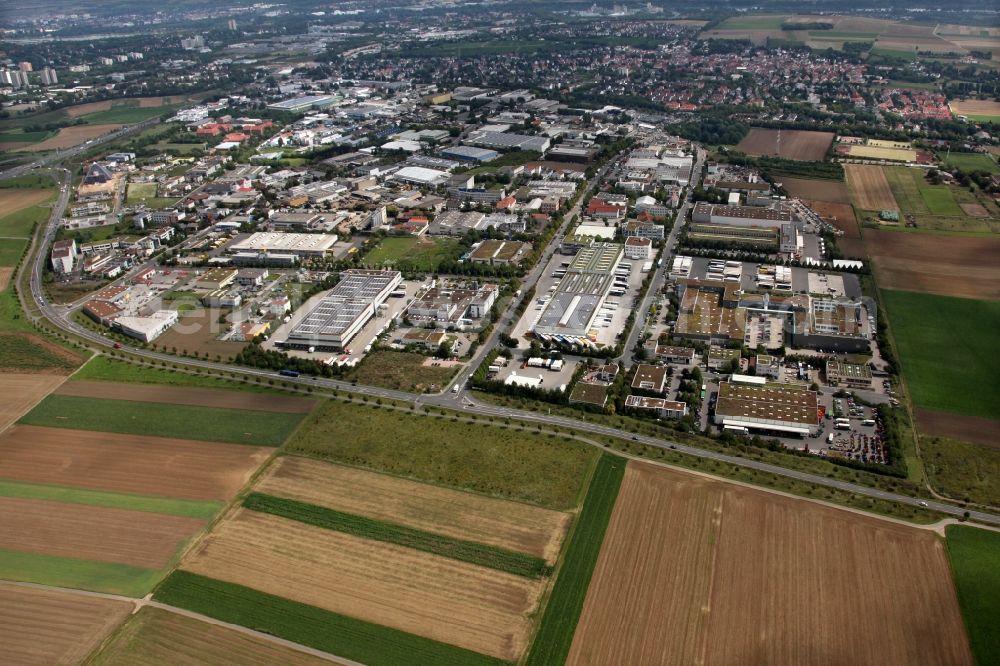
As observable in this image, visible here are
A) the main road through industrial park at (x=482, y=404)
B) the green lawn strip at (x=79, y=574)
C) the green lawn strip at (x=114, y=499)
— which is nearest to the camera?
the green lawn strip at (x=79, y=574)

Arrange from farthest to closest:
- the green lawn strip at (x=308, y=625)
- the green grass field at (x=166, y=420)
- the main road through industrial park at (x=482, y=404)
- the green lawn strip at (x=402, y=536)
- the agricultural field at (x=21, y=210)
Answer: the agricultural field at (x=21, y=210), the green grass field at (x=166, y=420), the main road through industrial park at (x=482, y=404), the green lawn strip at (x=402, y=536), the green lawn strip at (x=308, y=625)

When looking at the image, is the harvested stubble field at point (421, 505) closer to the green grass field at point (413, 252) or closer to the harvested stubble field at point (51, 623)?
the harvested stubble field at point (51, 623)

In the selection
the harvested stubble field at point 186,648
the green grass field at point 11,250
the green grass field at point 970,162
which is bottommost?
the green grass field at point 11,250

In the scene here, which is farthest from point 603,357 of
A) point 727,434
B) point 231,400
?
point 231,400

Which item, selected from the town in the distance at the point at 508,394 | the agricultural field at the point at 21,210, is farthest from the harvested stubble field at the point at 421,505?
the agricultural field at the point at 21,210

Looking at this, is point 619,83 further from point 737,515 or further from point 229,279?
point 737,515

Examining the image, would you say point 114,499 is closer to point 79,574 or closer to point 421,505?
point 79,574

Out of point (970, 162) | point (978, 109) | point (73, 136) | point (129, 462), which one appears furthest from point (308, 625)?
point (978, 109)

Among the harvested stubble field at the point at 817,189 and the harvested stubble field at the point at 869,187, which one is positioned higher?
the harvested stubble field at the point at 869,187

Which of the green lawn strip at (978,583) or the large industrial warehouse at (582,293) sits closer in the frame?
the green lawn strip at (978,583)
